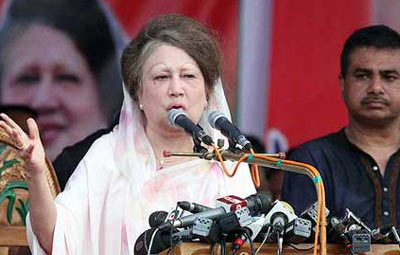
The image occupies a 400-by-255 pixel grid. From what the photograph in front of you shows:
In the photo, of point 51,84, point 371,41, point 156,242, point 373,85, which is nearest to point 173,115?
point 156,242

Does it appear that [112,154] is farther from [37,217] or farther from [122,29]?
[122,29]

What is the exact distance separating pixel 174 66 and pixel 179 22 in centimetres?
23

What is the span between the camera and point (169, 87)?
4.34 metres

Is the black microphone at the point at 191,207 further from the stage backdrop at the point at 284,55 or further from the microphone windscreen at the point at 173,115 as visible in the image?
the stage backdrop at the point at 284,55

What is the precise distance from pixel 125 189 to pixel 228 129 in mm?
734

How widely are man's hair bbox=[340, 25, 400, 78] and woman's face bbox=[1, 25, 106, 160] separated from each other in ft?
4.77

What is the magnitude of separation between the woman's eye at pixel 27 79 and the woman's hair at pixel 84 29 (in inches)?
4.0

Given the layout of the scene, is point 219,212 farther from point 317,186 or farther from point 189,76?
point 189,76

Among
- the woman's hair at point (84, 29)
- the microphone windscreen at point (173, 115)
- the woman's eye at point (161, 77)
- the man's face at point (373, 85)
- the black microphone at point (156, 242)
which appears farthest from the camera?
the woman's hair at point (84, 29)

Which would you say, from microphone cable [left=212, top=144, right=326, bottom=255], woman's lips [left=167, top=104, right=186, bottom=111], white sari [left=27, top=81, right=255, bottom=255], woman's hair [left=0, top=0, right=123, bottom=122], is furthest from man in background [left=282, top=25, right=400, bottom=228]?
microphone cable [left=212, top=144, right=326, bottom=255]

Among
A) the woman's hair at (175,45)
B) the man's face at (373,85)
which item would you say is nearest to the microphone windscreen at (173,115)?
the woman's hair at (175,45)

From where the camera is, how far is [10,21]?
627cm

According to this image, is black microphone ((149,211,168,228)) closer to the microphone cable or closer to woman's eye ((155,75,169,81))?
the microphone cable

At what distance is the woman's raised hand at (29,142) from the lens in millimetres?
3842
